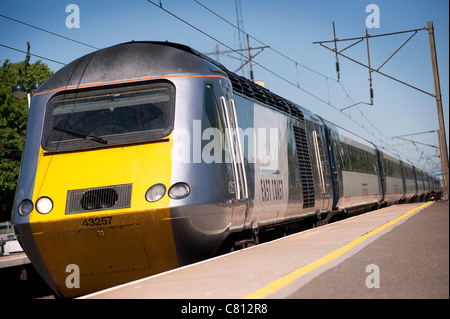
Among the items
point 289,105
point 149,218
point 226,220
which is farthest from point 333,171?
point 149,218

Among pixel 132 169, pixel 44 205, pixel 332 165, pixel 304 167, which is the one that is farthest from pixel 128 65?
pixel 332 165

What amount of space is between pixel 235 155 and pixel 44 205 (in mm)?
2790

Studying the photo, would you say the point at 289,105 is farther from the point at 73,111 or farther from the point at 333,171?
the point at 73,111

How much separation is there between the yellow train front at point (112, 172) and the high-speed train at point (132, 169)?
14 millimetres

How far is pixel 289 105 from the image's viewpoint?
44.3ft

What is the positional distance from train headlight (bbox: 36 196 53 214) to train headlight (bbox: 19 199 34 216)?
0.10 metres

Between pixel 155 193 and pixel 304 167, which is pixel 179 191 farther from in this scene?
pixel 304 167

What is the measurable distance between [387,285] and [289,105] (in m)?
9.28

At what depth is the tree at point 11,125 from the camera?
3744 centimetres

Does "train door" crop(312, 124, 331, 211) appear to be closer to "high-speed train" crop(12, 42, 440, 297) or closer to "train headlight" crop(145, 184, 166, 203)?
"high-speed train" crop(12, 42, 440, 297)

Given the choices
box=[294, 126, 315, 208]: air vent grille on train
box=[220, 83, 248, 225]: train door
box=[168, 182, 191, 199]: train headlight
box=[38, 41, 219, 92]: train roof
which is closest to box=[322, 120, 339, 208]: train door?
box=[294, 126, 315, 208]: air vent grille on train

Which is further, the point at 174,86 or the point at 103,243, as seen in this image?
the point at 174,86

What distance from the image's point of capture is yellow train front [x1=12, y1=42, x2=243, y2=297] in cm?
752

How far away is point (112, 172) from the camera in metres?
7.79
